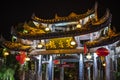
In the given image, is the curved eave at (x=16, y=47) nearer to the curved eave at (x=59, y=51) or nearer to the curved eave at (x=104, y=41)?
the curved eave at (x=59, y=51)

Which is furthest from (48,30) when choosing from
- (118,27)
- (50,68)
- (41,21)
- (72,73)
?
(118,27)

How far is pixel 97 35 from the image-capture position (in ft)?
47.1

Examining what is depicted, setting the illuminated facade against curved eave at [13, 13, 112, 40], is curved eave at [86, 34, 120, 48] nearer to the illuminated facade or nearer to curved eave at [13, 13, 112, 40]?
the illuminated facade

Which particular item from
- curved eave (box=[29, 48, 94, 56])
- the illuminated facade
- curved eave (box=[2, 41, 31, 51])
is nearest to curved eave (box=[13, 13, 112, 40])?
the illuminated facade

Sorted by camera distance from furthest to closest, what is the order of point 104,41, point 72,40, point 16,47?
point 16,47, point 72,40, point 104,41

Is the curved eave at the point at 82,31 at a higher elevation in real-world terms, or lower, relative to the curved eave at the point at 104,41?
higher

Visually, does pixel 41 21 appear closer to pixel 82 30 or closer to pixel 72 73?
pixel 82 30

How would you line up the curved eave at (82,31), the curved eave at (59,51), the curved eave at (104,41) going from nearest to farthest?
1. the curved eave at (104,41)
2. the curved eave at (82,31)
3. the curved eave at (59,51)

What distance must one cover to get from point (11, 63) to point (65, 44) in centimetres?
666

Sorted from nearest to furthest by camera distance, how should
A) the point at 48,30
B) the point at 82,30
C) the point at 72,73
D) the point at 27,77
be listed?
1. the point at 82,30
2. the point at 48,30
3. the point at 27,77
4. the point at 72,73

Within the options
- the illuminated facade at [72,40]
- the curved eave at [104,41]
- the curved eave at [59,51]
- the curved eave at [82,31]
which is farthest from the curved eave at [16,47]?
the curved eave at [104,41]

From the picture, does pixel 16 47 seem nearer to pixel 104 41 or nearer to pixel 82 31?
pixel 82 31

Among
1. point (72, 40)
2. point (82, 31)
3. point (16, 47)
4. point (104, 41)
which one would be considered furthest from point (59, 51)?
point (16, 47)

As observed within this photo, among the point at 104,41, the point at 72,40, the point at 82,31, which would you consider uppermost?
the point at 82,31
